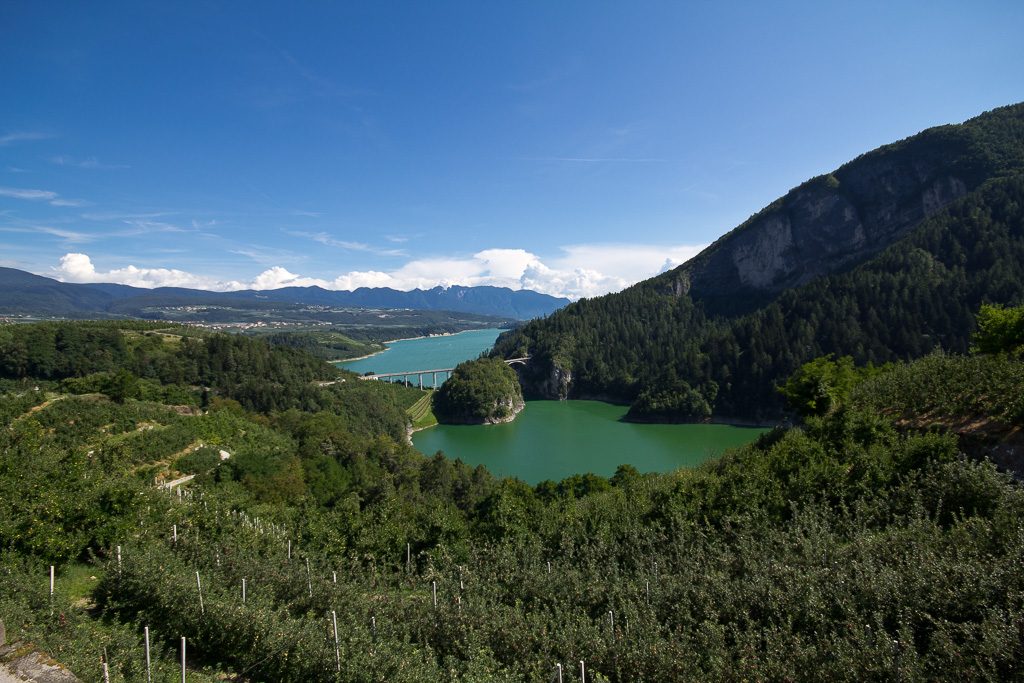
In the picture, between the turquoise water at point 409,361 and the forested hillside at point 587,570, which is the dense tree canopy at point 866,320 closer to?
the forested hillside at point 587,570

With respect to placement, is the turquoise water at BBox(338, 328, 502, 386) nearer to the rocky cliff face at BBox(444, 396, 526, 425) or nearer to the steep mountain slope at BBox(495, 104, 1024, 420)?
the steep mountain slope at BBox(495, 104, 1024, 420)

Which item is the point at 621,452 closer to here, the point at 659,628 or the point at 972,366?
the point at 972,366

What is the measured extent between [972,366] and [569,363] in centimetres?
7156

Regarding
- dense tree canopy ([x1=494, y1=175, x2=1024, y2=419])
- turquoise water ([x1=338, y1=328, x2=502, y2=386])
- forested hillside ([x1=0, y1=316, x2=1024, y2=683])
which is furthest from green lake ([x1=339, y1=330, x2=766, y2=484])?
turquoise water ([x1=338, y1=328, x2=502, y2=386])

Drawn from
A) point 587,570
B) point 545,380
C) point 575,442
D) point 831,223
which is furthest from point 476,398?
point 831,223

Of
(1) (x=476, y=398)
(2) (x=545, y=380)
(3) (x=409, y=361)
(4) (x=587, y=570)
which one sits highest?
(4) (x=587, y=570)

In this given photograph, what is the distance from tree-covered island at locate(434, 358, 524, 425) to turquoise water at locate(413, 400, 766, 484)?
174cm

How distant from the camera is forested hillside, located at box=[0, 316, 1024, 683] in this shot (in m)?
5.70

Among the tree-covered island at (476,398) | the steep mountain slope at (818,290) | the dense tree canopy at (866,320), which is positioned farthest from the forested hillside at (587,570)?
the tree-covered island at (476,398)

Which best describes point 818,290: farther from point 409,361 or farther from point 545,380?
point 409,361

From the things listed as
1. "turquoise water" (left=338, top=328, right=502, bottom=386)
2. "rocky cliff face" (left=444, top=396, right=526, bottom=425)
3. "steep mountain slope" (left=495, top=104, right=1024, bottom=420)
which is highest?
"steep mountain slope" (left=495, top=104, right=1024, bottom=420)

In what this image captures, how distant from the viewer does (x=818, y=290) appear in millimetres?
69125

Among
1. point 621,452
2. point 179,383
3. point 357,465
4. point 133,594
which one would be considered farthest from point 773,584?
point 179,383

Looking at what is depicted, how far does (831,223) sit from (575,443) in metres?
86.0
